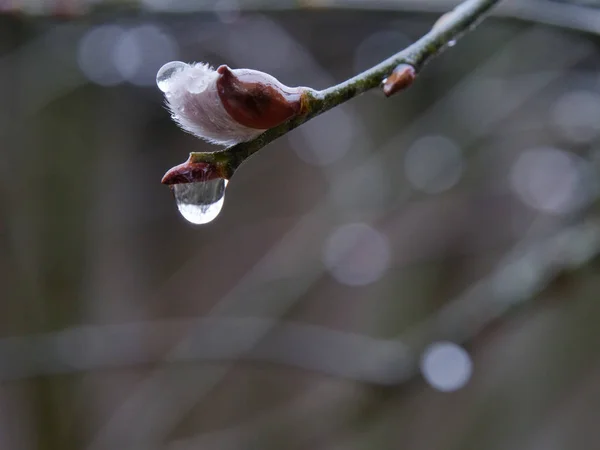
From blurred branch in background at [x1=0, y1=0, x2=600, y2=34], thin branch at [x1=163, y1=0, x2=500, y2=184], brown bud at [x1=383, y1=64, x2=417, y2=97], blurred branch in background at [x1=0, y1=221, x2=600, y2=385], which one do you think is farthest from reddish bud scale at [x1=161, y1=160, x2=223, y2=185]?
blurred branch in background at [x1=0, y1=221, x2=600, y2=385]

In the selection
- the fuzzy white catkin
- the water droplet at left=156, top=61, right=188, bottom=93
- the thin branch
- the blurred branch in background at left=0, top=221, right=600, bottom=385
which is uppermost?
the blurred branch in background at left=0, top=221, right=600, bottom=385

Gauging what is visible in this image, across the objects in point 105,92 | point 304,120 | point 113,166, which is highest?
point 105,92

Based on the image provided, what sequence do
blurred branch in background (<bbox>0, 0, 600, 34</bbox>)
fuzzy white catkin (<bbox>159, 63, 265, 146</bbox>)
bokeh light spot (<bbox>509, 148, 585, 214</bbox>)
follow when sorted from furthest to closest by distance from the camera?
1. bokeh light spot (<bbox>509, 148, 585, 214</bbox>)
2. blurred branch in background (<bbox>0, 0, 600, 34</bbox>)
3. fuzzy white catkin (<bbox>159, 63, 265, 146</bbox>)

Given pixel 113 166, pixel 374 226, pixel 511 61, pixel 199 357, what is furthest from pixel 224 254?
pixel 511 61

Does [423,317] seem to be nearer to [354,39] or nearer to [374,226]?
[374,226]

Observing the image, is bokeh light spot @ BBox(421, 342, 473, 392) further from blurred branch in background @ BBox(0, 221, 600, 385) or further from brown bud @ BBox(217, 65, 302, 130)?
brown bud @ BBox(217, 65, 302, 130)

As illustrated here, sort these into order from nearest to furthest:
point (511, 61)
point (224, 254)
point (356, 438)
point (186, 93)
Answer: point (186, 93)
point (511, 61)
point (356, 438)
point (224, 254)

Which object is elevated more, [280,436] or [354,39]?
[354,39]
